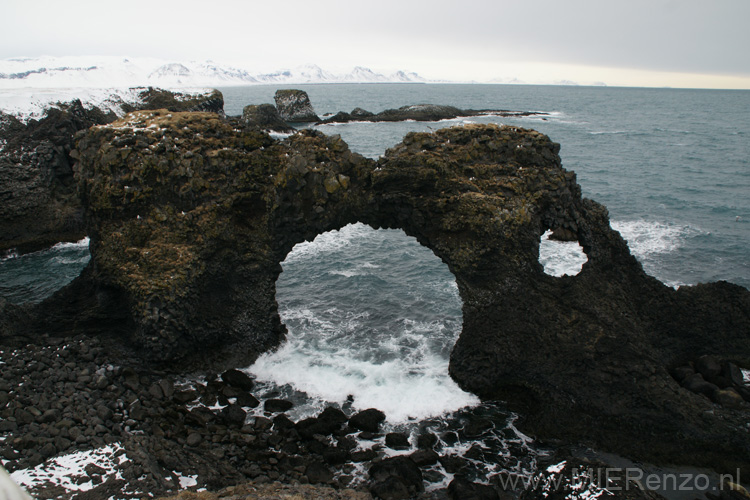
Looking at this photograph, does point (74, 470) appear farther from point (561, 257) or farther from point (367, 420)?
point (561, 257)

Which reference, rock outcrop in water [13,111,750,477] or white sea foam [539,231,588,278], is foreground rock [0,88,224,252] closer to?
rock outcrop in water [13,111,750,477]

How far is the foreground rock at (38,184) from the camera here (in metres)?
38.2

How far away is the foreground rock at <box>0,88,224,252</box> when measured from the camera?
3819cm

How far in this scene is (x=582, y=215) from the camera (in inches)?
1022

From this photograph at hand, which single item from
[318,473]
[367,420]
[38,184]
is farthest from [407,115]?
[318,473]

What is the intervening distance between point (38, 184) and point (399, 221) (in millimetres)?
31333

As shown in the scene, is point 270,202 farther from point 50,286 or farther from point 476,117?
point 476,117

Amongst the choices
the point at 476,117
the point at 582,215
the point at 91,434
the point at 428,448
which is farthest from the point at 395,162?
the point at 476,117

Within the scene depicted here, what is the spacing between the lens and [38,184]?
39344 mm

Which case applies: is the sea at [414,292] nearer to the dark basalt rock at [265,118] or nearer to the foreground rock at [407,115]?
the dark basalt rock at [265,118]

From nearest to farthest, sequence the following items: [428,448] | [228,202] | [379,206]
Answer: [428,448]
[228,202]
[379,206]

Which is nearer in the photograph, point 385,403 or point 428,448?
point 428,448

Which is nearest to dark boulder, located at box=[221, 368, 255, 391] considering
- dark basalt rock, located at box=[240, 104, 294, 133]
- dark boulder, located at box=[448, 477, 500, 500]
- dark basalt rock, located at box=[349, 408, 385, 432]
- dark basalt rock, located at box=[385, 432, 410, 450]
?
dark basalt rock, located at box=[349, 408, 385, 432]

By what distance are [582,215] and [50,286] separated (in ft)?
109
